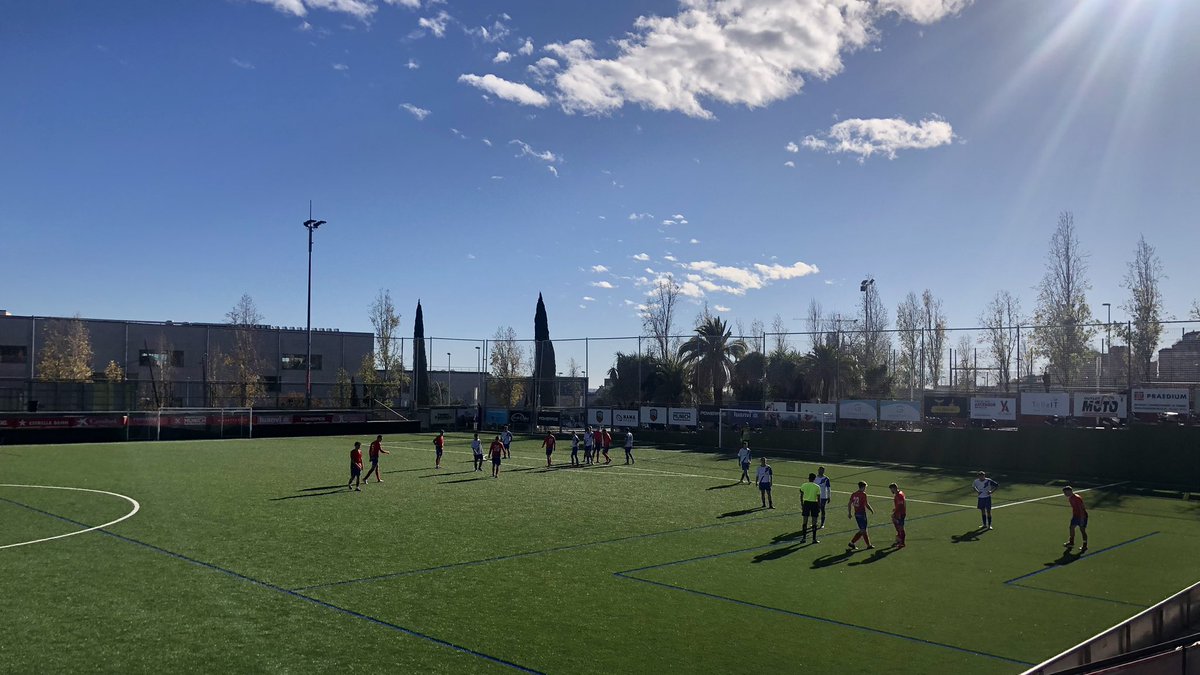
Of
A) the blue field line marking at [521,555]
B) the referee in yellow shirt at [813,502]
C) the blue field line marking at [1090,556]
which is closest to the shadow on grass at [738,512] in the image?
the blue field line marking at [521,555]

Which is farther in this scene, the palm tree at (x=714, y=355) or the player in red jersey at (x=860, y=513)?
the palm tree at (x=714, y=355)

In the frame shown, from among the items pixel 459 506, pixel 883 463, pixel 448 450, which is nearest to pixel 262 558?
pixel 459 506

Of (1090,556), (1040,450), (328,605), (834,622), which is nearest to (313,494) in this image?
(328,605)

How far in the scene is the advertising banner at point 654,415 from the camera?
57.8 metres

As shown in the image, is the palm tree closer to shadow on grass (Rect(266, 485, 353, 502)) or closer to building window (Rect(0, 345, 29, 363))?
shadow on grass (Rect(266, 485, 353, 502))

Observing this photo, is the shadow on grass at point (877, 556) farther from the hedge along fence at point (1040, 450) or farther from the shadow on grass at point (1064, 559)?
the hedge along fence at point (1040, 450)

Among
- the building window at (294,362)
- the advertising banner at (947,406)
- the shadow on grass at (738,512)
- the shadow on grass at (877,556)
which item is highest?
the building window at (294,362)

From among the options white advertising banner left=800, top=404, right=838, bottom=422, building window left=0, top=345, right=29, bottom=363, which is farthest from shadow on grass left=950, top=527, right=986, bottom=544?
building window left=0, top=345, right=29, bottom=363

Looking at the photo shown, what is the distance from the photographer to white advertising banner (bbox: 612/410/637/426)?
60.1m

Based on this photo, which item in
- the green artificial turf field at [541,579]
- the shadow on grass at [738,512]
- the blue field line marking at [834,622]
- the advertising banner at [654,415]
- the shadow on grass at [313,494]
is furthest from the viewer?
the advertising banner at [654,415]

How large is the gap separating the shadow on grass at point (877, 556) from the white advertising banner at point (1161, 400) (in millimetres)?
25184

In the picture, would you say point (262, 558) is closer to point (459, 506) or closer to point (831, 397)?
point (459, 506)

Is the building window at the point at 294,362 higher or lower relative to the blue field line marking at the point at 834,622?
higher

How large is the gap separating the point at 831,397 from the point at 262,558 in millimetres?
53414
